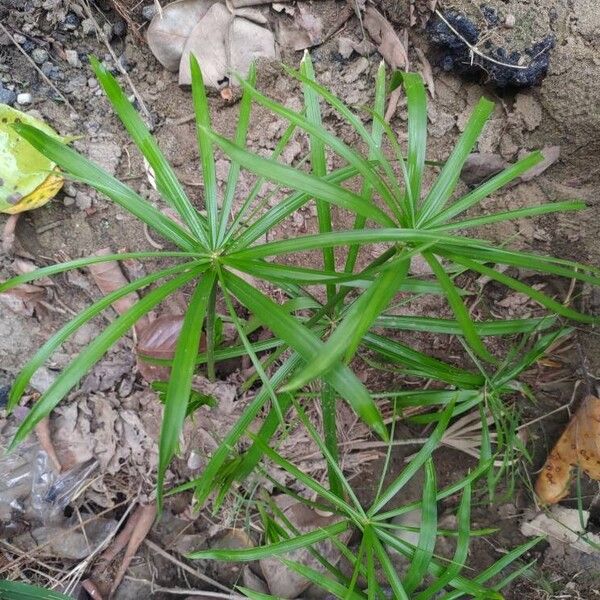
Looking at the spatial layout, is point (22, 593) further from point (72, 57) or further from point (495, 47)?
point (495, 47)

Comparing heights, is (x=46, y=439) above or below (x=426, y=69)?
below

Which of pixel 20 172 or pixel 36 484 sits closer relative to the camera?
pixel 20 172

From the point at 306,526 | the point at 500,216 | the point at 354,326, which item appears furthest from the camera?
the point at 306,526

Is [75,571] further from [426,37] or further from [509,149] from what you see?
[426,37]

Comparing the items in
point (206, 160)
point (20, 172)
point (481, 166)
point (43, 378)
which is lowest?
point (43, 378)

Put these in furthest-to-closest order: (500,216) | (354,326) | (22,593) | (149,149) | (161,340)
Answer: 1. (161,340)
2. (22,593)
3. (149,149)
4. (500,216)
5. (354,326)

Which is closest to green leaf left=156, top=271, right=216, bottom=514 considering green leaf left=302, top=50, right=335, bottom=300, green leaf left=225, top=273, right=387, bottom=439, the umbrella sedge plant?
the umbrella sedge plant

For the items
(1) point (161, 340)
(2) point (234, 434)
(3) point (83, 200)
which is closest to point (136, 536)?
(1) point (161, 340)
